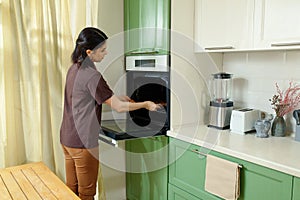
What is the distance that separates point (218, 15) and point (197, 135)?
32.8 inches

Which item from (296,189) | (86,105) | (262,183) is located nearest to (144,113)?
(86,105)

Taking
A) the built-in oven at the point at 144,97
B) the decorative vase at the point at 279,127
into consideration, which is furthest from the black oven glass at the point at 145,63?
the decorative vase at the point at 279,127

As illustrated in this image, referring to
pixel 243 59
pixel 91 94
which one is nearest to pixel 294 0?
pixel 243 59

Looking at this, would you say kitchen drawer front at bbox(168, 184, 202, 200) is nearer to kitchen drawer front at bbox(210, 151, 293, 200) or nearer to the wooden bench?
kitchen drawer front at bbox(210, 151, 293, 200)

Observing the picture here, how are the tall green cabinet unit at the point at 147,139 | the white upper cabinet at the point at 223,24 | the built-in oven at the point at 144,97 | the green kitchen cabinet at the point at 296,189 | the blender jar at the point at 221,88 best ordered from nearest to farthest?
1. the green kitchen cabinet at the point at 296,189
2. the white upper cabinet at the point at 223,24
3. the built-in oven at the point at 144,97
4. the tall green cabinet unit at the point at 147,139
5. the blender jar at the point at 221,88

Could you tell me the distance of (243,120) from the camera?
77.4 inches

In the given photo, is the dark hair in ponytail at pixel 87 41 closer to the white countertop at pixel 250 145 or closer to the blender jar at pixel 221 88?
the white countertop at pixel 250 145

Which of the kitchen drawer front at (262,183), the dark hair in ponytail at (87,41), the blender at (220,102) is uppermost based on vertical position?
the dark hair in ponytail at (87,41)

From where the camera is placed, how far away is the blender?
2094 mm

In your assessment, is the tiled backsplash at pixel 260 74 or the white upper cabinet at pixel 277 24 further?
the tiled backsplash at pixel 260 74

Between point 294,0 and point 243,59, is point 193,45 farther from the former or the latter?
point 294,0

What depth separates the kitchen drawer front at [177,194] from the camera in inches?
76.0

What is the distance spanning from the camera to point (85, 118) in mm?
1895

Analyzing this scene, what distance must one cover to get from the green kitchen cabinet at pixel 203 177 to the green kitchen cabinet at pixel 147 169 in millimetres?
89
